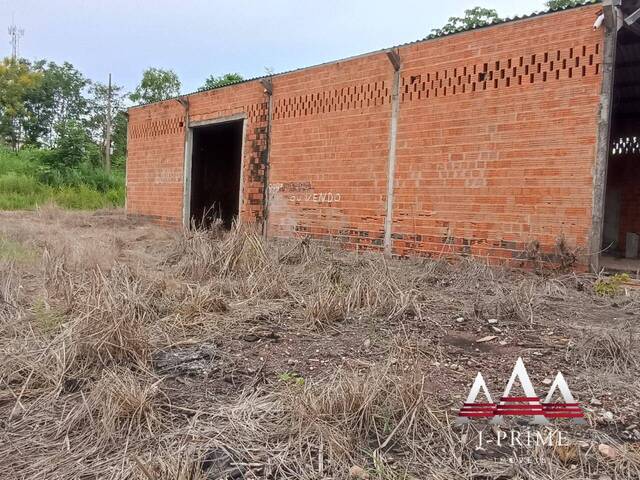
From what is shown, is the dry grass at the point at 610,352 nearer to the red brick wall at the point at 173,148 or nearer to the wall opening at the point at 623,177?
the red brick wall at the point at 173,148

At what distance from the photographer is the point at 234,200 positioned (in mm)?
12945

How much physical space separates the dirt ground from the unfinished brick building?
960 mm

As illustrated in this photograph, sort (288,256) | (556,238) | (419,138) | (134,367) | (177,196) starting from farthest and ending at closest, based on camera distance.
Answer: (177,196), (419,138), (288,256), (556,238), (134,367)

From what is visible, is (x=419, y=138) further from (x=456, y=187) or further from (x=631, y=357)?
(x=631, y=357)

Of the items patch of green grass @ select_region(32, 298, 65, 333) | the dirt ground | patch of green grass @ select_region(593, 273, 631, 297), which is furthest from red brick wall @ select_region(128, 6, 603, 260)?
patch of green grass @ select_region(32, 298, 65, 333)

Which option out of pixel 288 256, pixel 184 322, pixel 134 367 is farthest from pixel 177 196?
pixel 134 367

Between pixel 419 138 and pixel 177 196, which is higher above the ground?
pixel 419 138

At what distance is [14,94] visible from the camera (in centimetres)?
2836

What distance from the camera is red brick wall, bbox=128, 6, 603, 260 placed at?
17.8ft

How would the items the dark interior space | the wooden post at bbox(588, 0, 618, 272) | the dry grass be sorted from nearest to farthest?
the dry grass < the wooden post at bbox(588, 0, 618, 272) < the dark interior space

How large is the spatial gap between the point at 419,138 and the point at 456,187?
0.86 meters

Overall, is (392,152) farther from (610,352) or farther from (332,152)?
(610,352)

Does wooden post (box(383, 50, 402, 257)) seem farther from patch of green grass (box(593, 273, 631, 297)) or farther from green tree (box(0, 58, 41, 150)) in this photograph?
green tree (box(0, 58, 41, 150))

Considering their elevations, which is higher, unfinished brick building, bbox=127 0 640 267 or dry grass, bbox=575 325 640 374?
unfinished brick building, bbox=127 0 640 267
